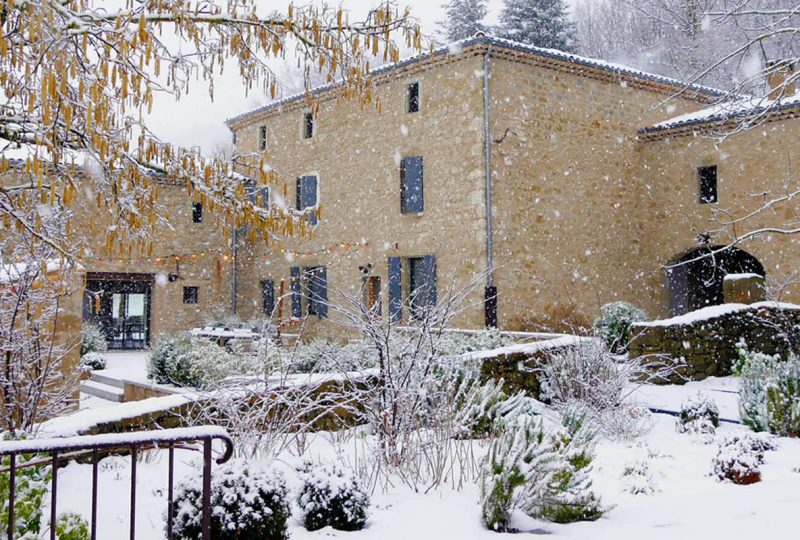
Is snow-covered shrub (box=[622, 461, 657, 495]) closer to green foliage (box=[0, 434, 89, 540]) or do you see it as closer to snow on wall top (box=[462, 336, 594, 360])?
snow on wall top (box=[462, 336, 594, 360])

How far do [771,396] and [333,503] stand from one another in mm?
4675

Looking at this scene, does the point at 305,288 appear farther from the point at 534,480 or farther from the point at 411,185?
the point at 534,480

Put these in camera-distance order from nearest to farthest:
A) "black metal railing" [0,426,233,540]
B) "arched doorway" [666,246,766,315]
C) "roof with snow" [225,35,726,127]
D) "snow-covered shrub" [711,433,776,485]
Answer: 1. "black metal railing" [0,426,233,540]
2. "snow-covered shrub" [711,433,776,485]
3. "roof with snow" [225,35,726,127]
4. "arched doorway" [666,246,766,315]

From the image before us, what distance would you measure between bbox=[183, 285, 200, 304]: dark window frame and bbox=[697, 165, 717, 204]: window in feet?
41.1

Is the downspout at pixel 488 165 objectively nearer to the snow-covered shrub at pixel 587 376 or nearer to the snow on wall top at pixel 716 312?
the snow on wall top at pixel 716 312

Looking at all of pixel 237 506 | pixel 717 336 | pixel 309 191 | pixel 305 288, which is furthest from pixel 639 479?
pixel 309 191

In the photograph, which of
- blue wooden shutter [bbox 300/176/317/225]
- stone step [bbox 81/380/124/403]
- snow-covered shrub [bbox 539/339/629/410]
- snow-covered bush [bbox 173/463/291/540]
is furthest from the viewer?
blue wooden shutter [bbox 300/176/317/225]

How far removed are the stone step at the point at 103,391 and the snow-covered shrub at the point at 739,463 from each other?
348 inches

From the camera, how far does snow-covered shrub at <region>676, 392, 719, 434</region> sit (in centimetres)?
714

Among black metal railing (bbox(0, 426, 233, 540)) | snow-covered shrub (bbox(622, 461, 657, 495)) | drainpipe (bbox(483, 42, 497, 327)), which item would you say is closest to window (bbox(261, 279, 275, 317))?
drainpipe (bbox(483, 42, 497, 327))

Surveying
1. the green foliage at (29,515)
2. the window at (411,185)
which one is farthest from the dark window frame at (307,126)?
the green foliage at (29,515)

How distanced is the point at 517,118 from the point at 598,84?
2.54 metres

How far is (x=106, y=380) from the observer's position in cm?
1258

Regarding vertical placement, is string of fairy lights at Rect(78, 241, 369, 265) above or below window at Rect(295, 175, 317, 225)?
below
